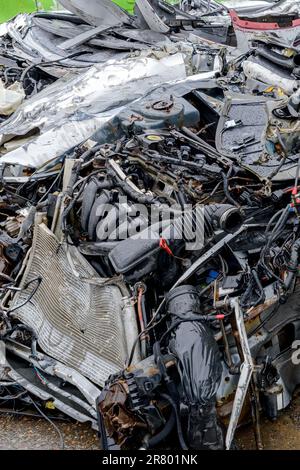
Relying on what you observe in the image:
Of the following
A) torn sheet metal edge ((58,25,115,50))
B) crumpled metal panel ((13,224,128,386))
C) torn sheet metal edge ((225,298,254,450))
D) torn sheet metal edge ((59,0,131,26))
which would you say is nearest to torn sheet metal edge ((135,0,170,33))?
torn sheet metal edge ((59,0,131,26))

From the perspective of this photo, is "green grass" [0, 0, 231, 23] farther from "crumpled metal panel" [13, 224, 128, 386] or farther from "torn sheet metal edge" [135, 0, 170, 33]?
"crumpled metal panel" [13, 224, 128, 386]

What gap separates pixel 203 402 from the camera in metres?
2.91

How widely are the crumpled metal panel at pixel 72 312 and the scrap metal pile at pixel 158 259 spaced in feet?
0.04

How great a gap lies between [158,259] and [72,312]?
82 cm

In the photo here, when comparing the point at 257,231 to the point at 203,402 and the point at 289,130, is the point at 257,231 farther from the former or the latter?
the point at 203,402

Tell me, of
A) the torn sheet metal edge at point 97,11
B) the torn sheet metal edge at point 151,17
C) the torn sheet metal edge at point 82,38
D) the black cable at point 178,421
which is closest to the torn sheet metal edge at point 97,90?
the torn sheet metal edge at point 82,38

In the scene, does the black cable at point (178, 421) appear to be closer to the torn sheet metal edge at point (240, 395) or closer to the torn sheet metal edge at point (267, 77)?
the torn sheet metal edge at point (240, 395)

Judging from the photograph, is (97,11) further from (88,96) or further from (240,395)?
(240,395)

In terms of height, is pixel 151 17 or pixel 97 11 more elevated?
pixel 97 11

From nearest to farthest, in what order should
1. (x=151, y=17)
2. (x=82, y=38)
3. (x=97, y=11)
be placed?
(x=82, y=38)
(x=151, y=17)
(x=97, y=11)

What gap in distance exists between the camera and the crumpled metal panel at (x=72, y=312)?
358 centimetres

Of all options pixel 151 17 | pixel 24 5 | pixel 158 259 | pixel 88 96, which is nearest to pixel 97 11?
pixel 151 17

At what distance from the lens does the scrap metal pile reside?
3080 millimetres

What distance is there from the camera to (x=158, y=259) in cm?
356
